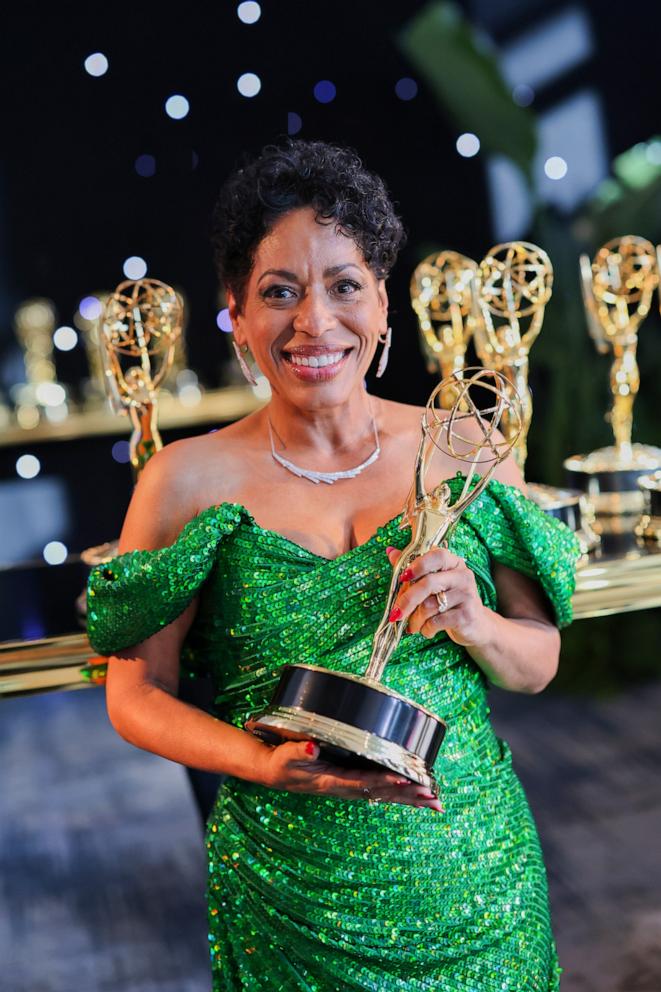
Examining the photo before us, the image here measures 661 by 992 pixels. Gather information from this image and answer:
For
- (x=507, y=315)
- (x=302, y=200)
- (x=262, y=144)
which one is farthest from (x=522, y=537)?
(x=262, y=144)

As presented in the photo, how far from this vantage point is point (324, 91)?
15.5 feet

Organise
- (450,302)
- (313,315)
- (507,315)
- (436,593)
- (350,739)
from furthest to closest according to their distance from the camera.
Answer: (450,302), (507,315), (313,315), (436,593), (350,739)

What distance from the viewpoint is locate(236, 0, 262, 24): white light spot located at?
181 inches

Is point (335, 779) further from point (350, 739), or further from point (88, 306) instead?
point (88, 306)

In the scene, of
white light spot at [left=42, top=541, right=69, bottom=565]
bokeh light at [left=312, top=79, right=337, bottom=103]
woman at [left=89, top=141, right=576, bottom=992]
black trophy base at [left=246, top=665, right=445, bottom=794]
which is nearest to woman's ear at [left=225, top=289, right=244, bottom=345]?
woman at [left=89, top=141, right=576, bottom=992]

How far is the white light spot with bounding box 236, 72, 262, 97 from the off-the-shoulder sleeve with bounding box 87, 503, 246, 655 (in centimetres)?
353

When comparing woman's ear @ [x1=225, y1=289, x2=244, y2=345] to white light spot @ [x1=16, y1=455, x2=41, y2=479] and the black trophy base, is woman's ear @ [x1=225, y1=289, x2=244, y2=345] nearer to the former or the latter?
the black trophy base

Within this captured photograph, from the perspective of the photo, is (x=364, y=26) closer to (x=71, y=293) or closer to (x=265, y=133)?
(x=265, y=133)

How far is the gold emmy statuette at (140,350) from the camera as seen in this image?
205 cm

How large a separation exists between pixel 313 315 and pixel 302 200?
0.15 metres

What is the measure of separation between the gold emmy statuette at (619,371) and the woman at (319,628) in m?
0.83

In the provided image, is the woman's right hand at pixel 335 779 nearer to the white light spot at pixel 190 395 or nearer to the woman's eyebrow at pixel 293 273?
the woman's eyebrow at pixel 293 273

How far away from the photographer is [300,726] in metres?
1.19

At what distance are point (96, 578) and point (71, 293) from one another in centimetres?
352
